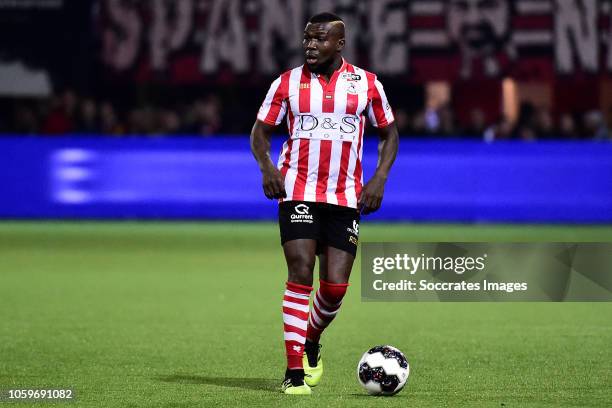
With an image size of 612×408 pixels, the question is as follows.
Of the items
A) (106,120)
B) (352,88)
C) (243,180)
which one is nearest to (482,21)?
(243,180)

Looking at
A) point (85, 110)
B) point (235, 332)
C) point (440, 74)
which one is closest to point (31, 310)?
point (235, 332)

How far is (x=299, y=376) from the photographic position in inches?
288

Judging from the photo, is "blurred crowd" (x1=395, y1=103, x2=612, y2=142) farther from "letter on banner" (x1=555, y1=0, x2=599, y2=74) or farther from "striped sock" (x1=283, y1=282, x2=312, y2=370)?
"striped sock" (x1=283, y1=282, x2=312, y2=370)

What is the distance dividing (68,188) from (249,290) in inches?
306

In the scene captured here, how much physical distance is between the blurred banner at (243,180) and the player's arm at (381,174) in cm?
1139

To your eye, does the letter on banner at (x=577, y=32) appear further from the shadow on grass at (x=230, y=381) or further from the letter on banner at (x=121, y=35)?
the shadow on grass at (x=230, y=381)

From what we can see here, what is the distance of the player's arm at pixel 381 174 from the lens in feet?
24.6

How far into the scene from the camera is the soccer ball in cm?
718

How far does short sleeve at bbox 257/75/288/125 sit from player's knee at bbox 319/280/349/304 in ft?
3.14

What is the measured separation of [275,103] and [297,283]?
1022 mm

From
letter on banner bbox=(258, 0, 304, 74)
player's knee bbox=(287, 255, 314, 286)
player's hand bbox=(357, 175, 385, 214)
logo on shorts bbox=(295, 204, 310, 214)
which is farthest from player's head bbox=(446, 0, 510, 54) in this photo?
player's knee bbox=(287, 255, 314, 286)

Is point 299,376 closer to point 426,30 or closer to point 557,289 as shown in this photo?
point 557,289

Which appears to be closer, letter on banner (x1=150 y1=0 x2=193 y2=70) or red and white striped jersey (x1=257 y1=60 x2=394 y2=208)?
red and white striped jersey (x1=257 y1=60 x2=394 y2=208)

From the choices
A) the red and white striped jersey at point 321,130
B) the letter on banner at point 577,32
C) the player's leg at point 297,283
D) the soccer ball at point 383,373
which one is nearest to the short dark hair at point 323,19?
the red and white striped jersey at point 321,130
